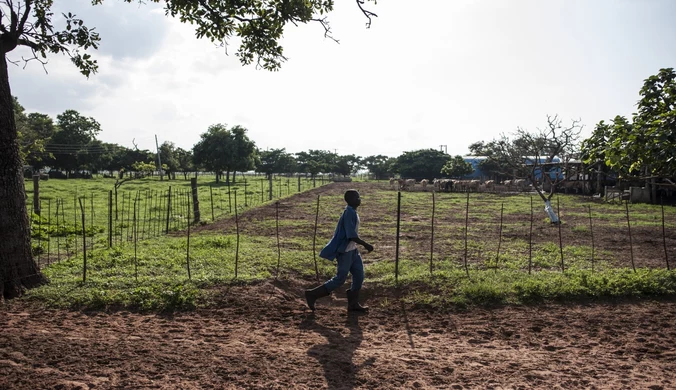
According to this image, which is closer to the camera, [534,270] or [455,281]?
[455,281]

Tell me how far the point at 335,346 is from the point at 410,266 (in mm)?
4132

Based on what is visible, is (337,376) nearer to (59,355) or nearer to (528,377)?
(528,377)

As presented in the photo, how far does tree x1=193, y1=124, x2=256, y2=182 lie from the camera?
156ft

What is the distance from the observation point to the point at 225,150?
47.3 m

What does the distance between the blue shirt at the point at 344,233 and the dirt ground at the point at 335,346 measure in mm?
938

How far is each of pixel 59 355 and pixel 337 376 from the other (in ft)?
9.59

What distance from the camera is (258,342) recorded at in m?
5.05

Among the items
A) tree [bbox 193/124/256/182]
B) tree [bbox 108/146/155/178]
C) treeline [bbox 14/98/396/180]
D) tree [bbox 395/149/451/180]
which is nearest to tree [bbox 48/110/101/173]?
treeline [bbox 14/98/396/180]

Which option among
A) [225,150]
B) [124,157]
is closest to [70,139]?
[124,157]

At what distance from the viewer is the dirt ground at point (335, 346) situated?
13.4 ft

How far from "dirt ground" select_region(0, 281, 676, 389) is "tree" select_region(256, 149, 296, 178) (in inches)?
3027

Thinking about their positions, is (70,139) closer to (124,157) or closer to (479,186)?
(124,157)

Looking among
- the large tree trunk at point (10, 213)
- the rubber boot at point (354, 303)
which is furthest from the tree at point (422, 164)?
the large tree trunk at point (10, 213)

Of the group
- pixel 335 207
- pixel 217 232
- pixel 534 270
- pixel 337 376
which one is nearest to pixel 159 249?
pixel 217 232
